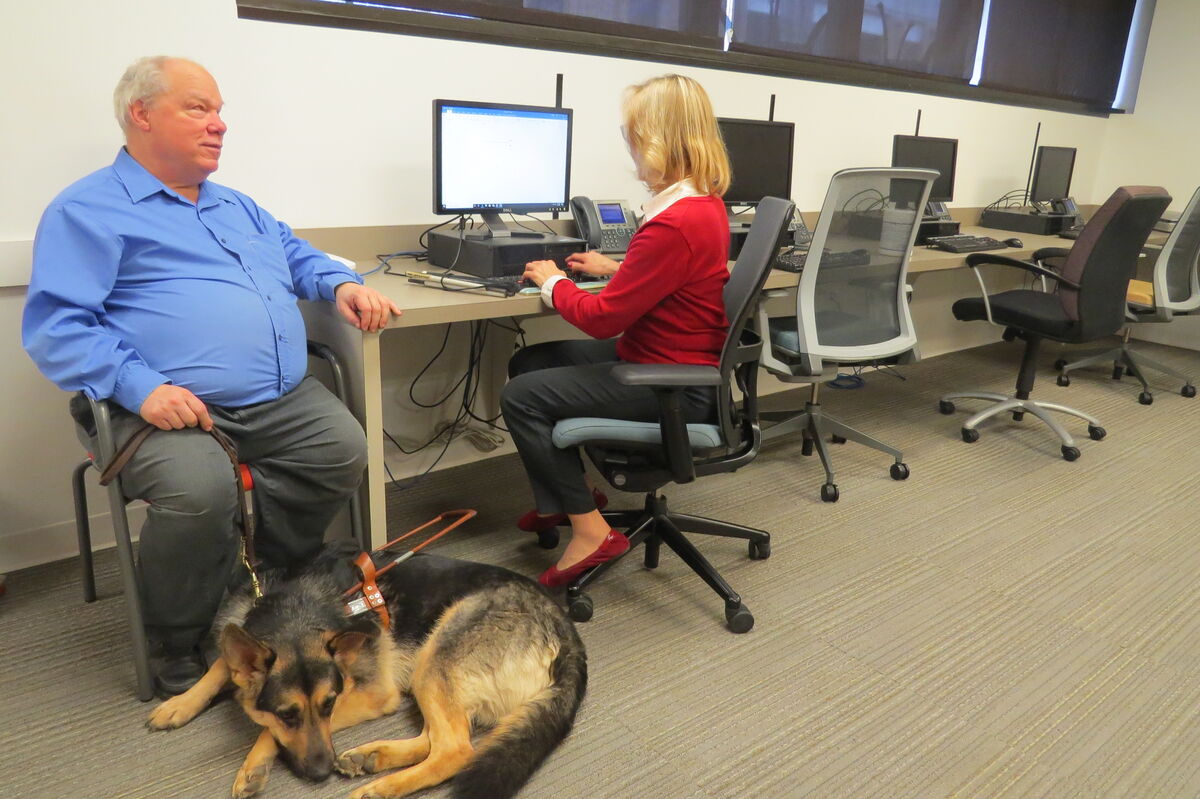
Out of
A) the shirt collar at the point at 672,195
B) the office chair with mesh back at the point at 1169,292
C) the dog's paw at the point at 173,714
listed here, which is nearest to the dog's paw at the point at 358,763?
the dog's paw at the point at 173,714

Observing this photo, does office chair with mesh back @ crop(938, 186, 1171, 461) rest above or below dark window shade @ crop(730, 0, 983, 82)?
below

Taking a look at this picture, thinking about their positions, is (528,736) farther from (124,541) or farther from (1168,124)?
(1168,124)

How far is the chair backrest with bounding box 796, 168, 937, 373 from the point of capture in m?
2.56

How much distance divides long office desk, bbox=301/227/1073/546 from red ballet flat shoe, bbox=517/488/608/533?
502 mm

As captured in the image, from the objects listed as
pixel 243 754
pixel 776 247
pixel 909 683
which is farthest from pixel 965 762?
pixel 243 754

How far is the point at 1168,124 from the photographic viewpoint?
197 inches

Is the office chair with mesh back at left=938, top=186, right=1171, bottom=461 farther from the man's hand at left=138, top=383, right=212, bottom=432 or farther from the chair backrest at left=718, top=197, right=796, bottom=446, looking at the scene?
the man's hand at left=138, top=383, right=212, bottom=432

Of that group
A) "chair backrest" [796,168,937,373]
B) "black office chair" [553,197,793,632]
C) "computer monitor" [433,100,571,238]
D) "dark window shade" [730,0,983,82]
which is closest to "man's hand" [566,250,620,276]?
"computer monitor" [433,100,571,238]

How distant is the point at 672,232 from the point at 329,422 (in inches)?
34.6

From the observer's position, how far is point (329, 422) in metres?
1.87

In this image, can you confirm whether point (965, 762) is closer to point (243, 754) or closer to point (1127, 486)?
point (243, 754)

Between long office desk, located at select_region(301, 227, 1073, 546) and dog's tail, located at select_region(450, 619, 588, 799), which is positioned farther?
long office desk, located at select_region(301, 227, 1073, 546)

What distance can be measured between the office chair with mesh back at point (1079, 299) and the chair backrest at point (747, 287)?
1800mm

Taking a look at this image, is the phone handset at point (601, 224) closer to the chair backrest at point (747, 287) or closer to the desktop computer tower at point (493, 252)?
the desktop computer tower at point (493, 252)
